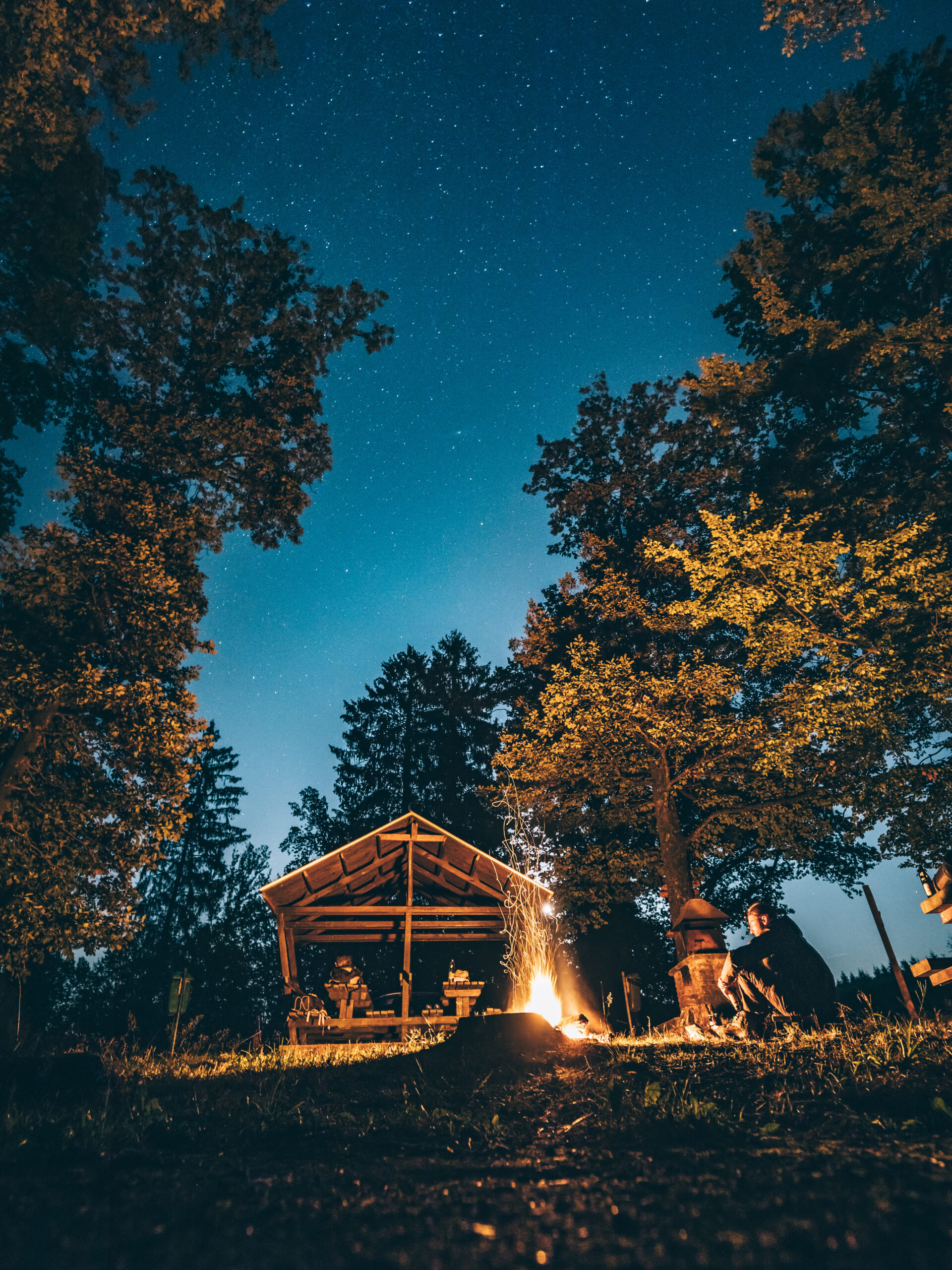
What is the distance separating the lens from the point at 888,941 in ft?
39.8

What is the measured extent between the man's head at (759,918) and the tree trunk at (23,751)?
41.0ft

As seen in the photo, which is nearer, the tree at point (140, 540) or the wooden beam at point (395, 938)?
the tree at point (140, 540)

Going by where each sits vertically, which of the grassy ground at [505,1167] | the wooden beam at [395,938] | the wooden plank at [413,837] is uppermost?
the wooden plank at [413,837]

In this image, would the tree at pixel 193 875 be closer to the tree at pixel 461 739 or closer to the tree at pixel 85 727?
the tree at pixel 461 739

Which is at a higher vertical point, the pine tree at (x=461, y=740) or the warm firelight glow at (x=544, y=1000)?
Answer: the pine tree at (x=461, y=740)

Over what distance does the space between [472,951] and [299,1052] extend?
16913mm

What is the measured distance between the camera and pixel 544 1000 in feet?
34.4

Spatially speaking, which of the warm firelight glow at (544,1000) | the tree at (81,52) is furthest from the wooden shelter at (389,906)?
the tree at (81,52)

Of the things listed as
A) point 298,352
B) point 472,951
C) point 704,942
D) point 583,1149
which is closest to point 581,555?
point 298,352

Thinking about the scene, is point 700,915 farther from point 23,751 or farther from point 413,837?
point 23,751

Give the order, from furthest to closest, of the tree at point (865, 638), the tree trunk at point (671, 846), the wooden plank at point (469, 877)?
the wooden plank at point (469, 877), the tree trunk at point (671, 846), the tree at point (865, 638)

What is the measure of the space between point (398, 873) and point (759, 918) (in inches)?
459

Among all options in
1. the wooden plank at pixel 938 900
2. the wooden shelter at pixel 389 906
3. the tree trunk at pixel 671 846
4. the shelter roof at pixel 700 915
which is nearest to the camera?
the wooden plank at pixel 938 900

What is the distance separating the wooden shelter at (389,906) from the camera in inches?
523
